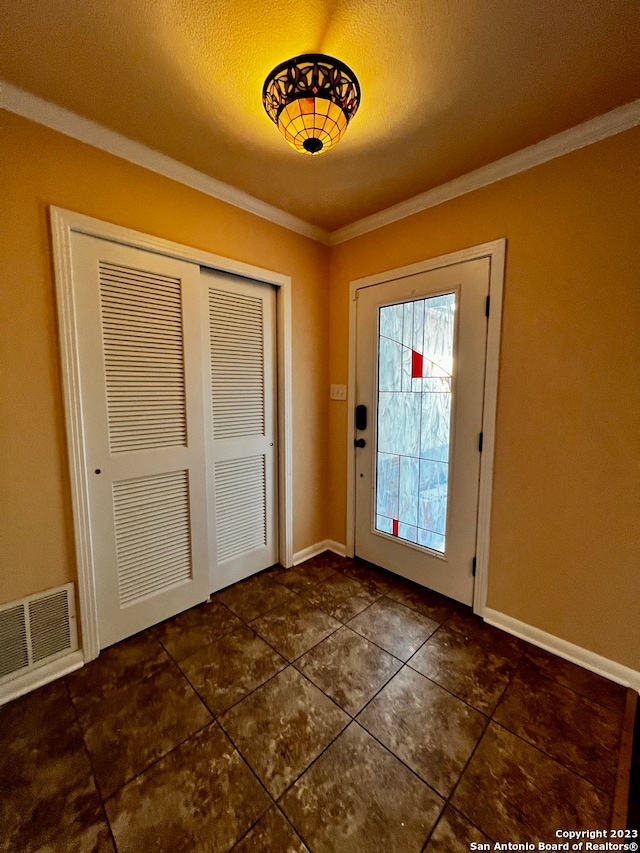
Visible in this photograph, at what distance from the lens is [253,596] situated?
2062mm

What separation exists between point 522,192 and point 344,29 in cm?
108

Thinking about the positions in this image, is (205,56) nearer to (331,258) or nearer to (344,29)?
(344,29)

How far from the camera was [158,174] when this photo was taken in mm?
1639

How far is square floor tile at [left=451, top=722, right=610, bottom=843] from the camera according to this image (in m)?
0.96

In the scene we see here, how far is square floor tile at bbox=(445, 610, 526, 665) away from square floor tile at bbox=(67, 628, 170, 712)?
5.06 ft

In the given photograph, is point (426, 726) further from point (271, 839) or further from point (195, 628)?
point (195, 628)

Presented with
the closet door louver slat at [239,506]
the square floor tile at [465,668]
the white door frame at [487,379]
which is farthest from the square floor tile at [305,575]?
the white door frame at [487,379]

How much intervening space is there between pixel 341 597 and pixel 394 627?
38cm

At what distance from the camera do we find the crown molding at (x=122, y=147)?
4.15 feet

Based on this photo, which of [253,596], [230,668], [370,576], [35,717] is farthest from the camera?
[370,576]

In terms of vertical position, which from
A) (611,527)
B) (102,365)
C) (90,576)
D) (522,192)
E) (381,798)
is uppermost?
(522,192)

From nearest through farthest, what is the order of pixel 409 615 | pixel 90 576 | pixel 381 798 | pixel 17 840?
pixel 17 840 → pixel 381 798 → pixel 90 576 → pixel 409 615

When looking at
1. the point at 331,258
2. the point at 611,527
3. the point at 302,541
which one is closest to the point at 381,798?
the point at 611,527

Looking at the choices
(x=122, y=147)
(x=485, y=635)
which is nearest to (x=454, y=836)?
(x=485, y=635)
